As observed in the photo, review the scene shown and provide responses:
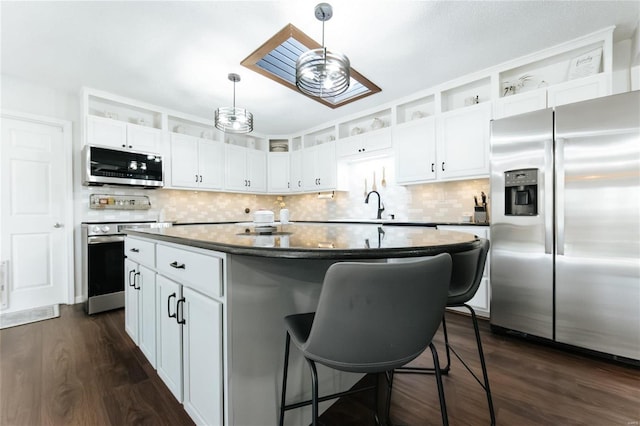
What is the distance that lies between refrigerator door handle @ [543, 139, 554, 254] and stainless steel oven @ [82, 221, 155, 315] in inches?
155

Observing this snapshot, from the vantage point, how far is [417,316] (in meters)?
0.80

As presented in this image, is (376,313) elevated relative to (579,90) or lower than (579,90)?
lower

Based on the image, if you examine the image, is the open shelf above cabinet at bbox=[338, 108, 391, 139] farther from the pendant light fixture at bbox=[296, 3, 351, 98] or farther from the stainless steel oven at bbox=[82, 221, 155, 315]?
the stainless steel oven at bbox=[82, 221, 155, 315]

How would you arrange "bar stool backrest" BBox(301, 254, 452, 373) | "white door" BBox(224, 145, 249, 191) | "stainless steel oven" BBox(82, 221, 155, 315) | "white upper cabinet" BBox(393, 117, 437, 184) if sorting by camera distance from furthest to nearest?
"white door" BBox(224, 145, 249, 191) → "white upper cabinet" BBox(393, 117, 437, 184) → "stainless steel oven" BBox(82, 221, 155, 315) → "bar stool backrest" BBox(301, 254, 452, 373)

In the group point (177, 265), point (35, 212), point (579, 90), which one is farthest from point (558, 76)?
point (35, 212)

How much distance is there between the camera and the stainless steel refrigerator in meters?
1.86

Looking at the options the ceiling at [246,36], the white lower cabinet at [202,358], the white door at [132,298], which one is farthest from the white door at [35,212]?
the white lower cabinet at [202,358]

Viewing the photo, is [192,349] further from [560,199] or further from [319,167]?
[319,167]

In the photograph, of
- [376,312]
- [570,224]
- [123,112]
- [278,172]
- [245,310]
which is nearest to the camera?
[376,312]

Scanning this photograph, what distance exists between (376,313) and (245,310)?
1.85 feet

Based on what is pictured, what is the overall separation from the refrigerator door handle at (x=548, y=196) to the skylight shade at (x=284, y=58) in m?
1.85

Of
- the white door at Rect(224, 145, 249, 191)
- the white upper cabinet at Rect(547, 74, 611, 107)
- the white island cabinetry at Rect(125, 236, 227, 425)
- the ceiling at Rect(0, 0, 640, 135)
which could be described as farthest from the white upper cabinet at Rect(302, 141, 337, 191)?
the white island cabinetry at Rect(125, 236, 227, 425)

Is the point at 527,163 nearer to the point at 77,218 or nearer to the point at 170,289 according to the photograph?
the point at 170,289

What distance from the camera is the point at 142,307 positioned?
1881 mm
